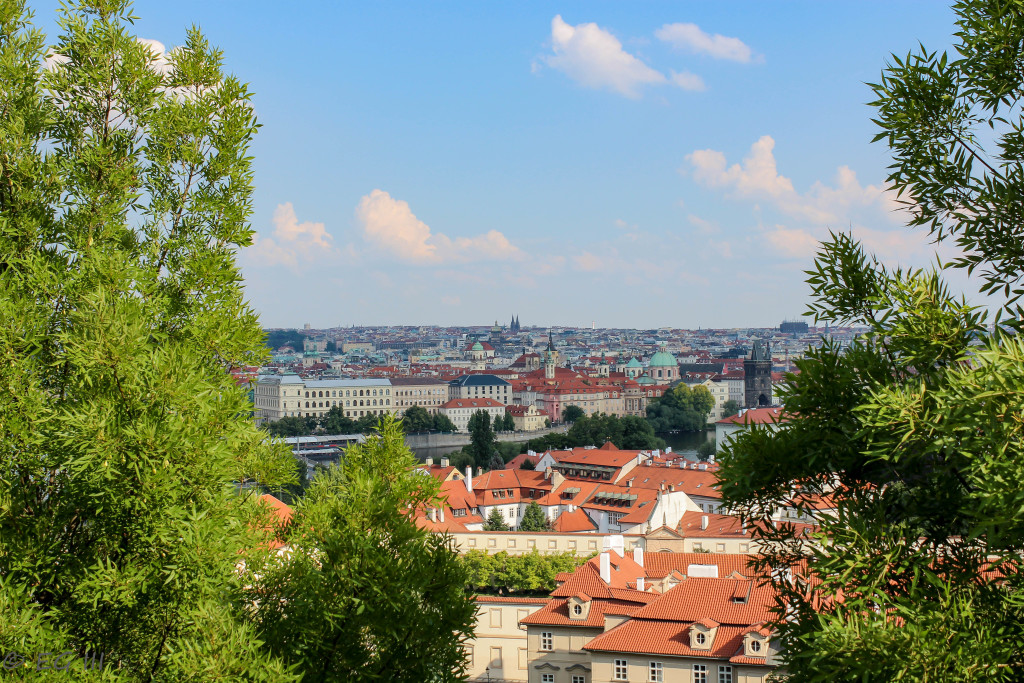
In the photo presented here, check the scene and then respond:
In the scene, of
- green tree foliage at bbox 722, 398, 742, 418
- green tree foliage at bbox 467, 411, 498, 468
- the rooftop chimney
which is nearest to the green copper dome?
green tree foliage at bbox 722, 398, 742, 418

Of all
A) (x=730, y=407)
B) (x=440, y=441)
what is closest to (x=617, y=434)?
(x=440, y=441)

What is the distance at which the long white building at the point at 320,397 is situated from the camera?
86.1 meters

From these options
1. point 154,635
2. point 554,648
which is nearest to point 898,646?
point 154,635

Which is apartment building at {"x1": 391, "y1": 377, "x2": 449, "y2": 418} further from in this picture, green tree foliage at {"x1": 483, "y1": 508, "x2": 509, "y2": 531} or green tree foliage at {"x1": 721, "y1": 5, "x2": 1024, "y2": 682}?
green tree foliage at {"x1": 721, "y1": 5, "x2": 1024, "y2": 682}

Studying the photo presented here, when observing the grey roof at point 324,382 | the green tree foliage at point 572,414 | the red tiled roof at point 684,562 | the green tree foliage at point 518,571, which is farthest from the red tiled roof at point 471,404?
the red tiled roof at point 684,562

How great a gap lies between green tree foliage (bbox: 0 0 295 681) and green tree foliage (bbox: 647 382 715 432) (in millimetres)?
73097

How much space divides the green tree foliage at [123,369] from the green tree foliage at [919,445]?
77.8 inches

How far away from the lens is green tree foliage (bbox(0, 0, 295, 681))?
10.3 ft

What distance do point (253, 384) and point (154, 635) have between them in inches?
38.5

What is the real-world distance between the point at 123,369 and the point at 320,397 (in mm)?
86520

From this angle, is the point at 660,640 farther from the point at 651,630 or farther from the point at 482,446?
the point at 482,446

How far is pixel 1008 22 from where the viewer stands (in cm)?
376

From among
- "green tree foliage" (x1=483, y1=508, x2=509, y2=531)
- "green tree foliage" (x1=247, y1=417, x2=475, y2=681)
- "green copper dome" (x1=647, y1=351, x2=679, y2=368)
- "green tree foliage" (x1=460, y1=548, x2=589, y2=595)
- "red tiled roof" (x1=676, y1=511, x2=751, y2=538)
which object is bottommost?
"green tree foliage" (x1=483, y1=508, x2=509, y2=531)

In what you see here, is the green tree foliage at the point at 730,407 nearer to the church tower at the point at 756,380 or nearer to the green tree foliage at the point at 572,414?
the church tower at the point at 756,380
